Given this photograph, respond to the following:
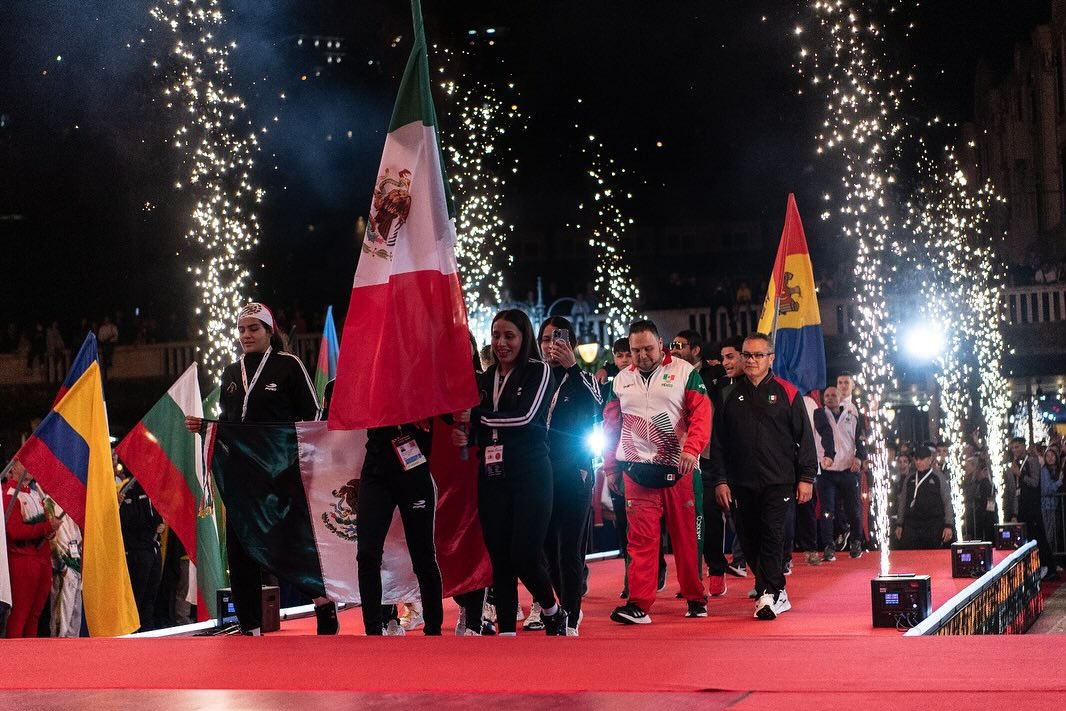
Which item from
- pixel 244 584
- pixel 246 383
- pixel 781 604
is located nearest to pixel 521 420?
pixel 246 383

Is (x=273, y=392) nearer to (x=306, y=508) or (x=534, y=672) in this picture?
(x=306, y=508)

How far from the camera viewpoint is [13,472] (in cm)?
998

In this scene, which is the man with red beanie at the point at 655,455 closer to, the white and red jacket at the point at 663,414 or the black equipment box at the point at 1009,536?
the white and red jacket at the point at 663,414

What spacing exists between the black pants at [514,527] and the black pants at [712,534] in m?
4.04

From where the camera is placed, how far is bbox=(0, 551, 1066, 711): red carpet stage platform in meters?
4.20

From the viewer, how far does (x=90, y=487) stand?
31.1ft

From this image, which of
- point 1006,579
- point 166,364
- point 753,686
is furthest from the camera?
point 166,364

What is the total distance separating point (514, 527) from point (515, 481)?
228 mm

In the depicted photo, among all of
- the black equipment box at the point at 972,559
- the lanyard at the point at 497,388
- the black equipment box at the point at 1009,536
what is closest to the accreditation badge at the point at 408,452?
the lanyard at the point at 497,388

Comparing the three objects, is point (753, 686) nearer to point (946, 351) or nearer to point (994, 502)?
point (994, 502)

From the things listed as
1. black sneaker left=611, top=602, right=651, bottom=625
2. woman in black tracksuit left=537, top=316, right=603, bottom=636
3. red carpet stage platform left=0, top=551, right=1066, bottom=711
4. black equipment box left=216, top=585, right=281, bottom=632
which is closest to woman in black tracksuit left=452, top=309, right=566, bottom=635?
woman in black tracksuit left=537, top=316, right=603, bottom=636

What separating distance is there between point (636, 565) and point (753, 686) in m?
4.28

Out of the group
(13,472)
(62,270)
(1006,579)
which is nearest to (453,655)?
(13,472)

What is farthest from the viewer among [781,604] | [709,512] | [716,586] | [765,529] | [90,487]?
[709,512]
